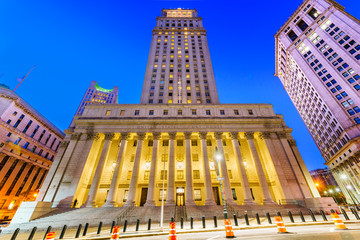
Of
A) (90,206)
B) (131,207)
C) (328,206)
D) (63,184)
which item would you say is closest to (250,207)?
(328,206)

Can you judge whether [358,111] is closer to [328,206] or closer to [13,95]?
[328,206]

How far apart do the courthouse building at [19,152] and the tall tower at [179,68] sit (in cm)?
3712

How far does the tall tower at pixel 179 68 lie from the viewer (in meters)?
43.3

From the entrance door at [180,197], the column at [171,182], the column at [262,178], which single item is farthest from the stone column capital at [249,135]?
the entrance door at [180,197]

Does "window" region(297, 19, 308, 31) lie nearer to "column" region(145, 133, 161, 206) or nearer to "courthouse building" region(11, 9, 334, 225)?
"courthouse building" region(11, 9, 334, 225)

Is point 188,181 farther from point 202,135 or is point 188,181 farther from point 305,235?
point 305,235

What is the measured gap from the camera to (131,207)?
75.5 ft

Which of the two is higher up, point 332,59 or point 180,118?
point 332,59

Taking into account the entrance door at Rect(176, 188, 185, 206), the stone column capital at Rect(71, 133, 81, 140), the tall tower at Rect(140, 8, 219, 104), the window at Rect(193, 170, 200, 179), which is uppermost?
the tall tower at Rect(140, 8, 219, 104)

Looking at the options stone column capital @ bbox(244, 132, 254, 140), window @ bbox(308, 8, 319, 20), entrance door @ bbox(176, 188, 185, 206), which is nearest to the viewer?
entrance door @ bbox(176, 188, 185, 206)

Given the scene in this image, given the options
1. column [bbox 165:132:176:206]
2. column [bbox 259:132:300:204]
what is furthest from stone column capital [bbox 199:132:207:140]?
column [bbox 259:132:300:204]

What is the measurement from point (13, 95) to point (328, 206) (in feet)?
247

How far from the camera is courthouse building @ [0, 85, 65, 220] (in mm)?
40656

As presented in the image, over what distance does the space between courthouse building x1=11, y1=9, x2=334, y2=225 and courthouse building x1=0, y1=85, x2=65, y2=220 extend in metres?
21.1
